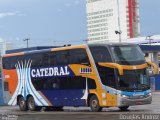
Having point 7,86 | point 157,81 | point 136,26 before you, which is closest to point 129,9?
point 136,26

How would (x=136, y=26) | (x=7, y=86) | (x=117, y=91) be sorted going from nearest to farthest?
(x=117, y=91) → (x=7, y=86) → (x=136, y=26)

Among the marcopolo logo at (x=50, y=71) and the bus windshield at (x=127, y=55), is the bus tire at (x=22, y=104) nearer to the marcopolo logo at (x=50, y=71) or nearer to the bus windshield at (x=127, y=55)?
the marcopolo logo at (x=50, y=71)

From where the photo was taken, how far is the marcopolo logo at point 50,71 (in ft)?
87.4

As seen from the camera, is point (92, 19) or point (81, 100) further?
point (92, 19)

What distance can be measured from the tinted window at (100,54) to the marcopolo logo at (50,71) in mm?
2187

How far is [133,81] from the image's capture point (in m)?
24.2

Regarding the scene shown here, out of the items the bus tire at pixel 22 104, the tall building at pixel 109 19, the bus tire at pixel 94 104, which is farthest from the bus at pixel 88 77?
the tall building at pixel 109 19

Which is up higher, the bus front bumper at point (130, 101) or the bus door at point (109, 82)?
the bus door at point (109, 82)

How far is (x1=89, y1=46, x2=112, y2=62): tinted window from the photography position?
24.4m

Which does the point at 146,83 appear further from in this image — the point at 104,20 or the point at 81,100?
the point at 104,20

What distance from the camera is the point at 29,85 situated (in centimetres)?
3002

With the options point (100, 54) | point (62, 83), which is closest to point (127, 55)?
point (100, 54)

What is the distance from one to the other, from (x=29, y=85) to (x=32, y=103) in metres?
1.14

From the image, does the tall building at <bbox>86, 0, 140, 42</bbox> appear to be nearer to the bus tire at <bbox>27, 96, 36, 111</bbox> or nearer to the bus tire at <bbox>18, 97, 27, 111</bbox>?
the bus tire at <bbox>18, 97, 27, 111</bbox>
